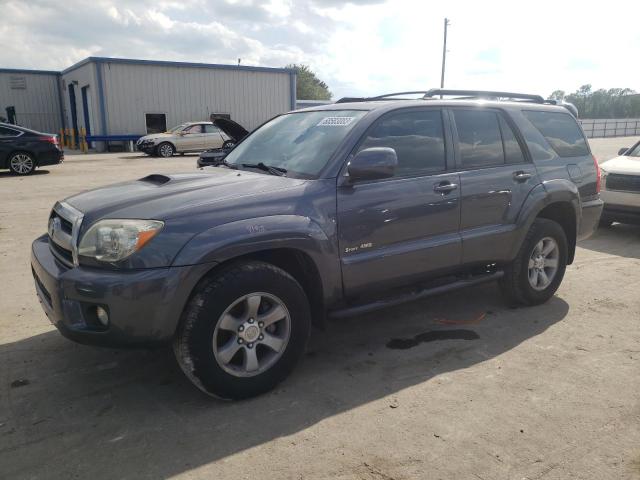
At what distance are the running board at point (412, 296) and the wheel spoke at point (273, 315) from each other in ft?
1.40

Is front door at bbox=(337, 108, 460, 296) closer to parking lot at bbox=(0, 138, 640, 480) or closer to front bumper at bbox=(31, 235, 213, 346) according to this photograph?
parking lot at bbox=(0, 138, 640, 480)

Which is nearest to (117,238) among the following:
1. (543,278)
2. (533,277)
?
(533,277)

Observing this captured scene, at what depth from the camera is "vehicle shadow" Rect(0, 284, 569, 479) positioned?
266 centimetres

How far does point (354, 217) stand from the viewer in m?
3.45

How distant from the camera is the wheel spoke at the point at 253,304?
3076mm

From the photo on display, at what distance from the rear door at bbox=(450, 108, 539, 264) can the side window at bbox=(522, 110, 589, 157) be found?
1.36 feet

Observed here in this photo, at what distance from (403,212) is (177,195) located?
1521 mm

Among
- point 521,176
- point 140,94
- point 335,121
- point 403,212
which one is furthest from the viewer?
point 140,94

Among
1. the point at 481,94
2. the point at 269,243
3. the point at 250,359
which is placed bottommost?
the point at 250,359

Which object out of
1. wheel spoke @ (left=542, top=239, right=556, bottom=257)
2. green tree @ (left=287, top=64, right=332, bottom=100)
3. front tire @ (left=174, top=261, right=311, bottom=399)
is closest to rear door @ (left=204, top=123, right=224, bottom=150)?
wheel spoke @ (left=542, top=239, right=556, bottom=257)

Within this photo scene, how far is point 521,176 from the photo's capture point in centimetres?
445

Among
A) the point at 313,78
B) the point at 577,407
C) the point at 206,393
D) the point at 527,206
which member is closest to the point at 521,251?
the point at 527,206

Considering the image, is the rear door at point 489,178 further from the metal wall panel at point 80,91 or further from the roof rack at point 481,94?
the metal wall panel at point 80,91

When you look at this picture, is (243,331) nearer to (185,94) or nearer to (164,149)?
(164,149)
